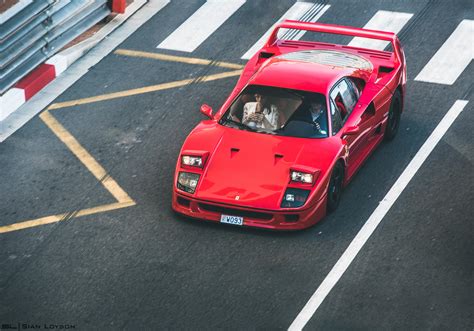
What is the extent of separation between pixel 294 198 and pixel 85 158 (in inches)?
131

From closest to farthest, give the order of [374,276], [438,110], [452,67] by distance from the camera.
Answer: [374,276] < [438,110] < [452,67]

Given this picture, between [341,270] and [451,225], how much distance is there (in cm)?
168

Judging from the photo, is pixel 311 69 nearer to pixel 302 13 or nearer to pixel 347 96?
pixel 347 96

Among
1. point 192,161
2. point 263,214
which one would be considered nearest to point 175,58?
point 192,161

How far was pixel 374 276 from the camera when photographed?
12109mm

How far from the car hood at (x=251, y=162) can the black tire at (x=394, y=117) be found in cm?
189

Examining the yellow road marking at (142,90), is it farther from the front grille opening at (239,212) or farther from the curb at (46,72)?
the front grille opening at (239,212)

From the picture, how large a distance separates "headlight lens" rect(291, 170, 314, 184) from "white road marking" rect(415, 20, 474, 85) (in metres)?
4.78

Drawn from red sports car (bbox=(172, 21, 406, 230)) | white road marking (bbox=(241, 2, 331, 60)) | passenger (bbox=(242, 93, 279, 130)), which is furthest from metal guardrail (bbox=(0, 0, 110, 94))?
passenger (bbox=(242, 93, 279, 130))

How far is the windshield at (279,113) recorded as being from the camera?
44.9 feet

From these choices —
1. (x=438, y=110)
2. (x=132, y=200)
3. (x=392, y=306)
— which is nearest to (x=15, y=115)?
(x=132, y=200)

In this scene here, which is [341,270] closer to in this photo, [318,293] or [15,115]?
[318,293]

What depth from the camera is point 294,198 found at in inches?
504

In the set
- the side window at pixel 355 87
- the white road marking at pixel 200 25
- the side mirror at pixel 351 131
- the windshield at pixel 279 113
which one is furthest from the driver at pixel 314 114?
the white road marking at pixel 200 25
